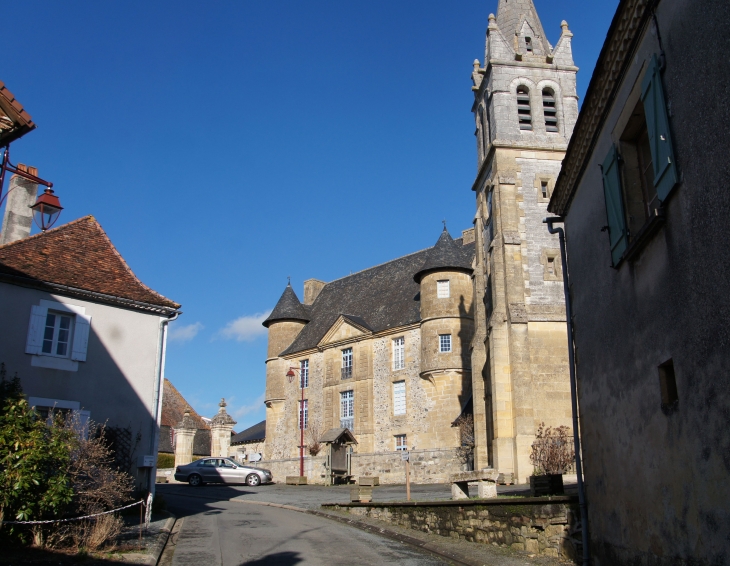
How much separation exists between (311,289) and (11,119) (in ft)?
123

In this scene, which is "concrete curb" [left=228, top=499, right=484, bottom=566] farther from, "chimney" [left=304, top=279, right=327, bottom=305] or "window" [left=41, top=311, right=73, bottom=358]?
"chimney" [left=304, top=279, right=327, bottom=305]

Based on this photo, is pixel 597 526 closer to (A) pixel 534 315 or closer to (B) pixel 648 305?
(B) pixel 648 305

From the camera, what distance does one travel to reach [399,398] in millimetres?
34531

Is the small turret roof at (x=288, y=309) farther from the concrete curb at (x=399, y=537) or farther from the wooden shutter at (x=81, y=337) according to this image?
the wooden shutter at (x=81, y=337)

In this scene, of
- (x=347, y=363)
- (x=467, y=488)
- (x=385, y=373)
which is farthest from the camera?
(x=347, y=363)

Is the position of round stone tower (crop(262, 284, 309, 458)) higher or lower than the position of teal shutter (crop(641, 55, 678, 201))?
higher

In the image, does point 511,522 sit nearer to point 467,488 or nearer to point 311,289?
point 467,488

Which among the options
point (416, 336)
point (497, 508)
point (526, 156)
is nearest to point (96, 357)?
point (497, 508)

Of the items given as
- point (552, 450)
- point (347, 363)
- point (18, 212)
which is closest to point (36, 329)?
point (18, 212)

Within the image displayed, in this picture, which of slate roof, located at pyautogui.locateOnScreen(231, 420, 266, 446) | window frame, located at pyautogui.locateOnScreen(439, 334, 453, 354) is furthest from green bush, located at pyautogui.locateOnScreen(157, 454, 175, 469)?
window frame, located at pyautogui.locateOnScreen(439, 334, 453, 354)

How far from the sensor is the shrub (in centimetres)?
1977

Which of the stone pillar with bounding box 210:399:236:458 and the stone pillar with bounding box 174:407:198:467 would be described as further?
the stone pillar with bounding box 210:399:236:458

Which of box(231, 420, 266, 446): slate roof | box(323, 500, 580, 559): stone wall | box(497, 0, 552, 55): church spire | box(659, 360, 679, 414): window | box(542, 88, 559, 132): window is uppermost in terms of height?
box(497, 0, 552, 55): church spire

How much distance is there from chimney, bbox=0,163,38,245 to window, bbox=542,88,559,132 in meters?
18.8
